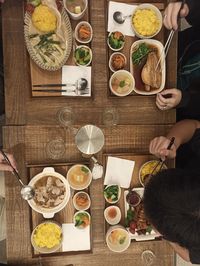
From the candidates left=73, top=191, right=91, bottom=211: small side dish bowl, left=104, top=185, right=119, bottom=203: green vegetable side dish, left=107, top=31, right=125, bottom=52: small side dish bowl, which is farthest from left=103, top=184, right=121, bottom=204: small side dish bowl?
left=107, top=31, right=125, bottom=52: small side dish bowl

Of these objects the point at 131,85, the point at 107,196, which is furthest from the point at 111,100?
the point at 107,196

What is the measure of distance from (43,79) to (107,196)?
762 millimetres

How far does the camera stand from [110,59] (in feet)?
6.79

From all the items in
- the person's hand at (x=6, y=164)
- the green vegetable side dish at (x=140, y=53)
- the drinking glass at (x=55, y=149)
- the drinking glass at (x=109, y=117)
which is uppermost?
the green vegetable side dish at (x=140, y=53)

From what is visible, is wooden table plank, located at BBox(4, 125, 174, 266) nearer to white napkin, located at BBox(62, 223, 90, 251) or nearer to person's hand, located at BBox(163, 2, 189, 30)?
white napkin, located at BBox(62, 223, 90, 251)

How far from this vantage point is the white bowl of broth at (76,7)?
6.62 feet

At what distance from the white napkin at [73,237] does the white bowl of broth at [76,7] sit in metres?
1.19

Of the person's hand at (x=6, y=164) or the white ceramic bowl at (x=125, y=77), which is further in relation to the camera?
the white ceramic bowl at (x=125, y=77)

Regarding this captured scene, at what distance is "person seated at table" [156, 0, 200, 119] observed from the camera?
2.10 m

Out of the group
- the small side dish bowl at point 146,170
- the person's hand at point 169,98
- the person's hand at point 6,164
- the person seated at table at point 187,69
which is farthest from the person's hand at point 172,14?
the person's hand at point 6,164

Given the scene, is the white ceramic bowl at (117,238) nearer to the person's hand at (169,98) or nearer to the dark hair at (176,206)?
the dark hair at (176,206)

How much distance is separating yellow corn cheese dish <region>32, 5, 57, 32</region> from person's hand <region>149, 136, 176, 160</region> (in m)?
0.87

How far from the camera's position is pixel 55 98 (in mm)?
2041

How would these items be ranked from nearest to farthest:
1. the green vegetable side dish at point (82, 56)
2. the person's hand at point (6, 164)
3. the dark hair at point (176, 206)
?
the dark hair at point (176, 206)
the person's hand at point (6, 164)
the green vegetable side dish at point (82, 56)
